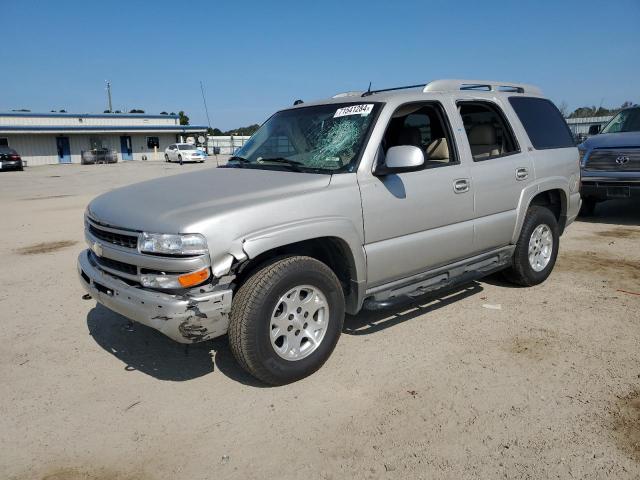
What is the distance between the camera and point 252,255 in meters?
3.03

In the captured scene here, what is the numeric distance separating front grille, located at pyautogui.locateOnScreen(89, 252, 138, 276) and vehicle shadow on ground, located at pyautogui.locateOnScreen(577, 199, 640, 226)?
8707mm

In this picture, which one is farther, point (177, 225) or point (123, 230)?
point (123, 230)

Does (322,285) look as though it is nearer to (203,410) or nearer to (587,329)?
(203,410)

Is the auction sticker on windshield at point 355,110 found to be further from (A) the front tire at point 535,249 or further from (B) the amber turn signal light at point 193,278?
(A) the front tire at point 535,249

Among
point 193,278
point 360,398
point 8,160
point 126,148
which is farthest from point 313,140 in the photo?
point 126,148

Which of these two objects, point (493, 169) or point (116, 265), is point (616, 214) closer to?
point (493, 169)

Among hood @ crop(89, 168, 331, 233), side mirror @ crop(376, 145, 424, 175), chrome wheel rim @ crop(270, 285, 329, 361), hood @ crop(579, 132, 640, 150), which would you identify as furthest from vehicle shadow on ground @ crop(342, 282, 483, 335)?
hood @ crop(579, 132, 640, 150)

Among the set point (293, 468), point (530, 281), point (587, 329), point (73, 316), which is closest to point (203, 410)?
point (293, 468)

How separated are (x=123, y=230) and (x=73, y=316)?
211 centimetres

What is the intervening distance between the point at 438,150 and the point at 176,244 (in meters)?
2.58

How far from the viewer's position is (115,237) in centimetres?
333

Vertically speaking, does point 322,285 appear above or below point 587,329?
above

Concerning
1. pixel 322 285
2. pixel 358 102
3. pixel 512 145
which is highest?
pixel 358 102

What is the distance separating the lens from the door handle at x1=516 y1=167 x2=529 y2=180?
482 centimetres
